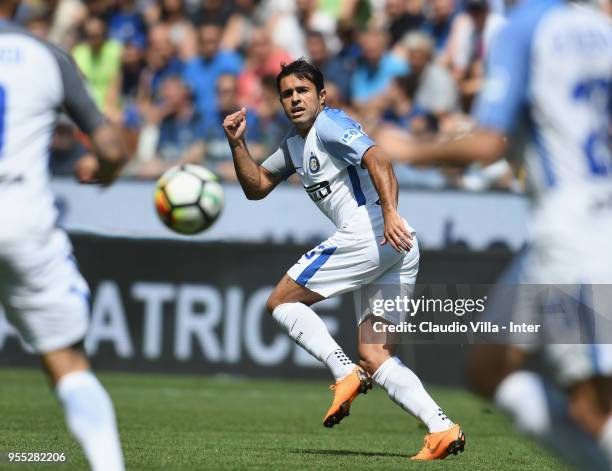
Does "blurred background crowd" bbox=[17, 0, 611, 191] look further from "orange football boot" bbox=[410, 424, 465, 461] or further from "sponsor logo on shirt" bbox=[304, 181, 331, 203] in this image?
"orange football boot" bbox=[410, 424, 465, 461]

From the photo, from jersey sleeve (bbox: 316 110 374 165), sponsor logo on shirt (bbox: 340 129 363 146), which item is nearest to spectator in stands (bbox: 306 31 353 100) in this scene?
jersey sleeve (bbox: 316 110 374 165)

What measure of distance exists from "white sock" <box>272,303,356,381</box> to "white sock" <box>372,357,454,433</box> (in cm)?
31

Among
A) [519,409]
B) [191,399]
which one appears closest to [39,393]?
[191,399]

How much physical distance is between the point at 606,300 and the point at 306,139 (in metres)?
4.09

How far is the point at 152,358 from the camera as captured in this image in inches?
547

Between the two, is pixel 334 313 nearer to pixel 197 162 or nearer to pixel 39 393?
Result: pixel 197 162

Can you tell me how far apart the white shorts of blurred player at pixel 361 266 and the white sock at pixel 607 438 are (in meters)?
3.78

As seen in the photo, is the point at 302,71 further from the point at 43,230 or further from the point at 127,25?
the point at 127,25

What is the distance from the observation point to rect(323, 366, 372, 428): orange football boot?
8.24 metres

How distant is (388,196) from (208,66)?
8689mm

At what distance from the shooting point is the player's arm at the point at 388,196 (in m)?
7.53

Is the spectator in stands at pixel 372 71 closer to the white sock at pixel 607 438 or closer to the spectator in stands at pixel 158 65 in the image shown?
the spectator in stands at pixel 158 65

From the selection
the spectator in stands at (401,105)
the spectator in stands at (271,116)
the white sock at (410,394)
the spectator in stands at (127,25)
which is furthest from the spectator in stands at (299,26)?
the white sock at (410,394)

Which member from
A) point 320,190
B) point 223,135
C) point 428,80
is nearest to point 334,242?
point 320,190
